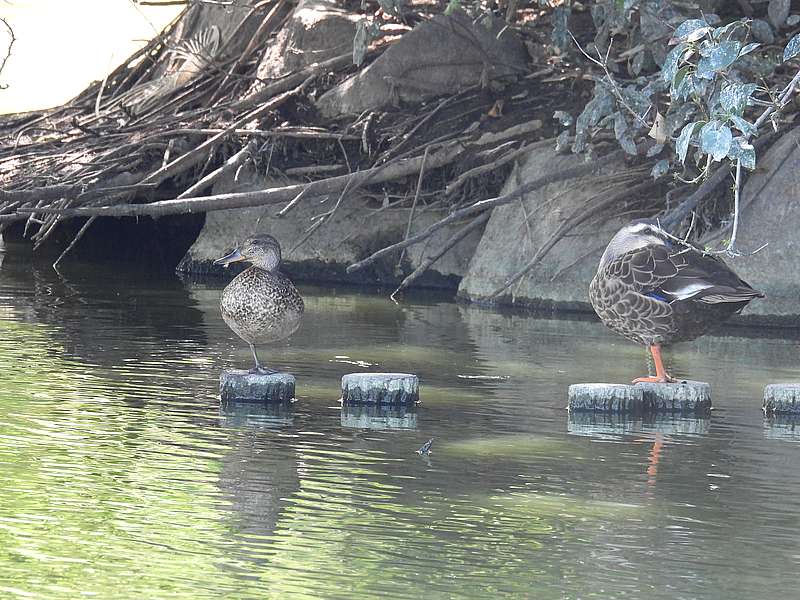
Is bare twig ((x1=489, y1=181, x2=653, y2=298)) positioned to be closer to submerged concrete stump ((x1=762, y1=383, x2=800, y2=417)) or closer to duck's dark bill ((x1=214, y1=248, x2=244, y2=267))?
duck's dark bill ((x1=214, y1=248, x2=244, y2=267))

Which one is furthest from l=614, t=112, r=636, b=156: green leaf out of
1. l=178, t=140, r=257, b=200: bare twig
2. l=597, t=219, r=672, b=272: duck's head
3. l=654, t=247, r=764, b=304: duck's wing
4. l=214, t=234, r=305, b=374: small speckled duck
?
l=178, t=140, r=257, b=200: bare twig

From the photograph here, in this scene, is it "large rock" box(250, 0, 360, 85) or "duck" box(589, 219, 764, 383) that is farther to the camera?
"large rock" box(250, 0, 360, 85)

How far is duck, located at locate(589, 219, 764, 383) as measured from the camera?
9008 mm

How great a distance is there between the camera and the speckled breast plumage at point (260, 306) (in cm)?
877

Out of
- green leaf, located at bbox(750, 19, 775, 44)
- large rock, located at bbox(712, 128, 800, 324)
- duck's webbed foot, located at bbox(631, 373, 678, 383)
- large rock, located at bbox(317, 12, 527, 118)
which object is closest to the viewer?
duck's webbed foot, located at bbox(631, 373, 678, 383)

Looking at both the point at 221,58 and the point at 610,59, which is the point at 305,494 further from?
the point at 221,58

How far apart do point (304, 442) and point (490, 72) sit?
940cm

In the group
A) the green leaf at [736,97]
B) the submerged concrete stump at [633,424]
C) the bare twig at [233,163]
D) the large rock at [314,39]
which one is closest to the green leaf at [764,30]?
the submerged concrete stump at [633,424]

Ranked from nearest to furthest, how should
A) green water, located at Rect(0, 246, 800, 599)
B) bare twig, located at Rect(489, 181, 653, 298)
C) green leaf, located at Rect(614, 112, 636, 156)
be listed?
1. green water, located at Rect(0, 246, 800, 599)
2. green leaf, located at Rect(614, 112, 636, 156)
3. bare twig, located at Rect(489, 181, 653, 298)

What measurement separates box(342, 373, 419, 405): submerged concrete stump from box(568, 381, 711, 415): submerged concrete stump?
0.92 m

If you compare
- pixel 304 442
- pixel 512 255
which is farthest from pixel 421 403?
pixel 512 255

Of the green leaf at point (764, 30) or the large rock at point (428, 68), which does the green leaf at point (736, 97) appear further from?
the large rock at point (428, 68)

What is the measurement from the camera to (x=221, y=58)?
1838cm

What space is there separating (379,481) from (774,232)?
295 inches
